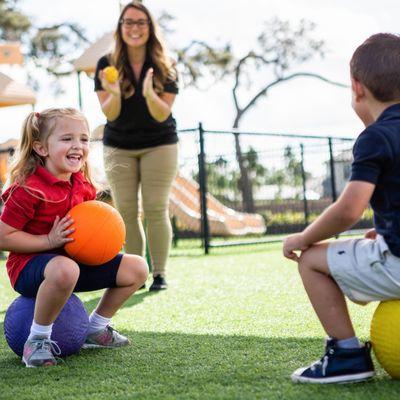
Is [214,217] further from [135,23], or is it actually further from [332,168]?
[135,23]

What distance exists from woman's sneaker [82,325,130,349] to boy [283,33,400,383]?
4.01 ft

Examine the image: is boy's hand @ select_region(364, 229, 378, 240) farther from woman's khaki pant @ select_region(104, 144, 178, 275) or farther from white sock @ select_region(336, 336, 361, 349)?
woman's khaki pant @ select_region(104, 144, 178, 275)

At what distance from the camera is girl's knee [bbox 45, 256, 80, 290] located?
327 cm

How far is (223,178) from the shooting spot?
41.4ft

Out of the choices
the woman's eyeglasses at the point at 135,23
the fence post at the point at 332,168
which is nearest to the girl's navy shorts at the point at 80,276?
the woman's eyeglasses at the point at 135,23

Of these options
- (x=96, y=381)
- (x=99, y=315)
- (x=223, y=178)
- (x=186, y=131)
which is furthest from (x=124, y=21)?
(x=223, y=178)

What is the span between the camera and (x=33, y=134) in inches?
142

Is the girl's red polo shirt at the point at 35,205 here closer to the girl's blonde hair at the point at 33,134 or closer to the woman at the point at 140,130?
the girl's blonde hair at the point at 33,134

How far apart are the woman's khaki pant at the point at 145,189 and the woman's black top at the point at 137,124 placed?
0.18 ft

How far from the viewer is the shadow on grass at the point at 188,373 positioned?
8.46 feet

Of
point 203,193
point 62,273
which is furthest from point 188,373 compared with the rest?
point 203,193

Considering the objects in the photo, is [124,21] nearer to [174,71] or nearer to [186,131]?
[174,71]

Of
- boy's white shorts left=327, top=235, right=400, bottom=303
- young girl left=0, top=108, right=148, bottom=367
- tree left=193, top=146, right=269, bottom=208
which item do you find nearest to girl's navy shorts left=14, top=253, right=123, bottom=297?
young girl left=0, top=108, right=148, bottom=367

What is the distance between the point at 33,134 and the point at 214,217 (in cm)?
1135
